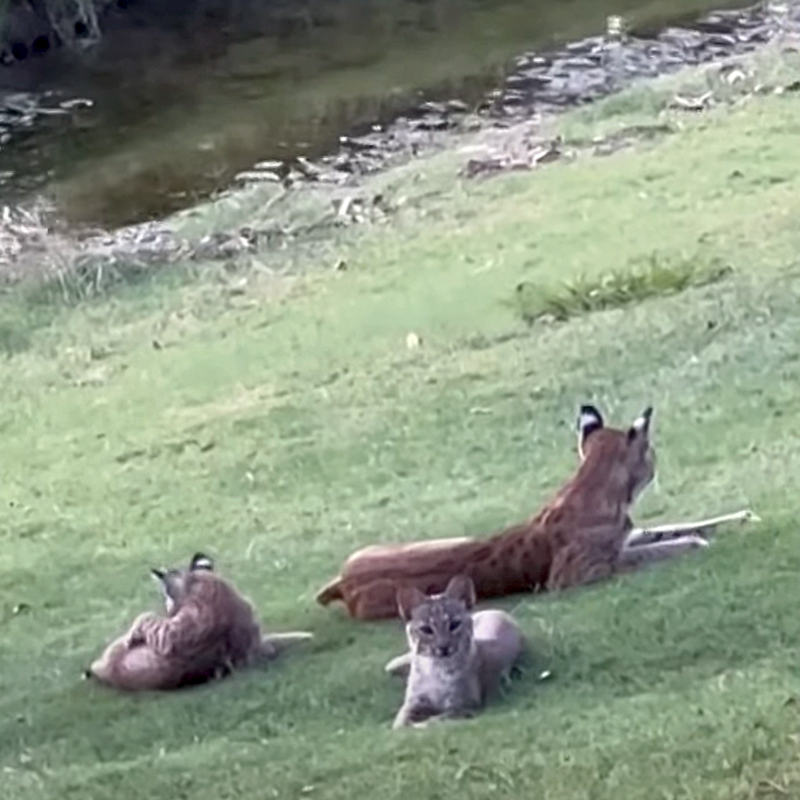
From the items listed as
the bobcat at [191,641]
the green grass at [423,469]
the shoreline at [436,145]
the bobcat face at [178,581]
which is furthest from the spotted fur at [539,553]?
the shoreline at [436,145]

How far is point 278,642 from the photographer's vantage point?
21.6 feet

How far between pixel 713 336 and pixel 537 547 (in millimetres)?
3811

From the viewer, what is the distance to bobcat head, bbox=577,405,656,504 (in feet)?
22.1

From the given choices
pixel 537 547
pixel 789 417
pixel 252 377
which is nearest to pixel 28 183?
pixel 252 377

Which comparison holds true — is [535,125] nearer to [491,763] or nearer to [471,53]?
[471,53]

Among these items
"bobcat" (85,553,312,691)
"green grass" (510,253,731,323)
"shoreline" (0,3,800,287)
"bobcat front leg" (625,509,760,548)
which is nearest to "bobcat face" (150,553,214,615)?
"bobcat" (85,553,312,691)

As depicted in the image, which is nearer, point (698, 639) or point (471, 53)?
point (698, 639)

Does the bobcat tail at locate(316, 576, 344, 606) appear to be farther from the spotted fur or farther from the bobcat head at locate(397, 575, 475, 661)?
the bobcat head at locate(397, 575, 475, 661)

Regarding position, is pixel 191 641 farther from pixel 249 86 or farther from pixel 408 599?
pixel 249 86

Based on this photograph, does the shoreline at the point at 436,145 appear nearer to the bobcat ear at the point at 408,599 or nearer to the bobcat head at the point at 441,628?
the bobcat ear at the point at 408,599

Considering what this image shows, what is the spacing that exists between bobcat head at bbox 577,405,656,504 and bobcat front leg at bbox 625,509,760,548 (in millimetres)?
128

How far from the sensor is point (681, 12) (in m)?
24.8

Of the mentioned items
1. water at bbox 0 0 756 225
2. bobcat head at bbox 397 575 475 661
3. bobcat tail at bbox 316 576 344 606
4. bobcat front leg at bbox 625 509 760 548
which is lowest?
water at bbox 0 0 756 225

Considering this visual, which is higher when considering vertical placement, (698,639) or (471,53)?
(698,639)
